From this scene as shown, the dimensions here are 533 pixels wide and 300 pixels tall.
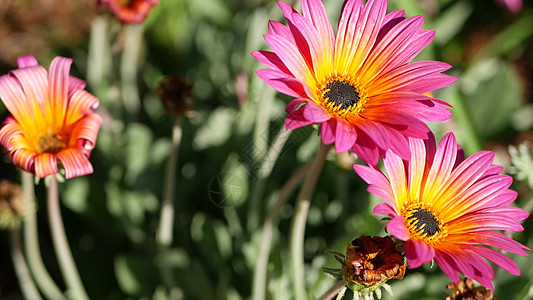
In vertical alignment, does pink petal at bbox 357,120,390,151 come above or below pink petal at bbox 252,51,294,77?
below

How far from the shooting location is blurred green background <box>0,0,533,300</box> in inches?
93.2

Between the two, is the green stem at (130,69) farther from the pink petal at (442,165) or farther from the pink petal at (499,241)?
the pink petal at (499,241)

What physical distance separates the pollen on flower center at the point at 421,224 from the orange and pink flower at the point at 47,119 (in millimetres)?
970

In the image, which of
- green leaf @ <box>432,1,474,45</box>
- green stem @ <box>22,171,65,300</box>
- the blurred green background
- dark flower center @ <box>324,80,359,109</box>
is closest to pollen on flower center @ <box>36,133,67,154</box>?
green stem @ <box>22,171,65,300</box>

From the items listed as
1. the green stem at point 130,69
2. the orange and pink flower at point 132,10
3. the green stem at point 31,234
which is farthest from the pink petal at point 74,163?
the green stem at point 130,69

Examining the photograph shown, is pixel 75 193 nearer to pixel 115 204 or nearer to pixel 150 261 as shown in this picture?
Answer: pixel 115 204

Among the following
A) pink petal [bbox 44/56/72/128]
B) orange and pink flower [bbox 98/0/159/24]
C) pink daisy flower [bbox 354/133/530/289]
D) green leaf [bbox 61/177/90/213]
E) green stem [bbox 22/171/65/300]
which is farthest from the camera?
green leaf [bbox 61/177/90/213]

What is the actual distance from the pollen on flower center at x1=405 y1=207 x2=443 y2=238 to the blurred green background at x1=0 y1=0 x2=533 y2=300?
1.93 feet

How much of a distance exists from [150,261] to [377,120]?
153cm

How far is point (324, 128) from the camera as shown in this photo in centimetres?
134

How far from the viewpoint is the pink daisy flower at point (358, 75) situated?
137 cm

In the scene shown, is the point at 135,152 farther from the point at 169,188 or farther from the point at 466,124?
the point at 466,124

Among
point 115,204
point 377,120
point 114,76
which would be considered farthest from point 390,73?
point 114,76

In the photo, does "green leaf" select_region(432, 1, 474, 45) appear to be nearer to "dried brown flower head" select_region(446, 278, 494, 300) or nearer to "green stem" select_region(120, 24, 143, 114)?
"green stem" select_region(120, 24, 143, 114)
